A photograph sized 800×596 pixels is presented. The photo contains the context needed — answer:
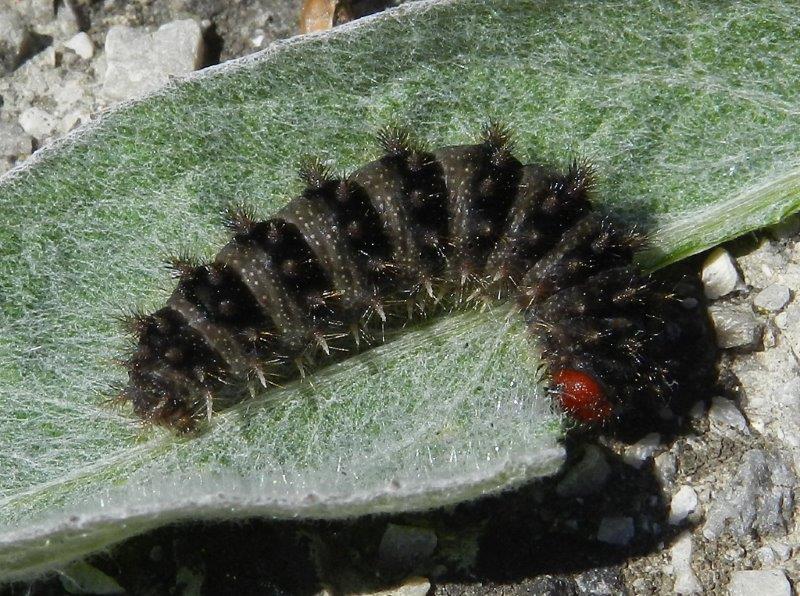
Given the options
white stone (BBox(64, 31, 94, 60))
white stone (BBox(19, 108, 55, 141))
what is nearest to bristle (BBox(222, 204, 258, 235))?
white stone (BBox(19, 108, 55, 141))

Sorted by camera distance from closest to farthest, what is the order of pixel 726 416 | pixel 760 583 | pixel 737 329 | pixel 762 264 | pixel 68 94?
pixel 760 583
pixel 726 416
pixel 737 329
pixel 762 264
pixel 68 94

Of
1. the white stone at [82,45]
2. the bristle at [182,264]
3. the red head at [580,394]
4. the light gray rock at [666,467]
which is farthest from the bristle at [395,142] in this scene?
the white stone at [82,45]

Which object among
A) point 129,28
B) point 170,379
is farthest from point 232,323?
point 129,28

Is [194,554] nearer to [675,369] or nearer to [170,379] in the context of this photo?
[170,379]

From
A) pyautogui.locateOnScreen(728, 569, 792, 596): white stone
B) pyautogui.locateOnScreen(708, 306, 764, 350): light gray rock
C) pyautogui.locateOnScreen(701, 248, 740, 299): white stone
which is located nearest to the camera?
pyautogui.locateOnScreen(728, 569, 792, 596): white stone

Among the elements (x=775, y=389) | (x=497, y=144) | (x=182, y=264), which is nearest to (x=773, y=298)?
(x=775, y=389)

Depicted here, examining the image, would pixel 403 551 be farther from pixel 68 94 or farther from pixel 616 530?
pixel 68 94

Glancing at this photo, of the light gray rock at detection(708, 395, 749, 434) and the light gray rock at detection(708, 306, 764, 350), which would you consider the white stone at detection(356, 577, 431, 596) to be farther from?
the light gray rock at detection(708, 306, 764, 350)

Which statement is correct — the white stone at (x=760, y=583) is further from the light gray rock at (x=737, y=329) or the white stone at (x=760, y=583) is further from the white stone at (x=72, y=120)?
the white stone at (x=72, y=120)
